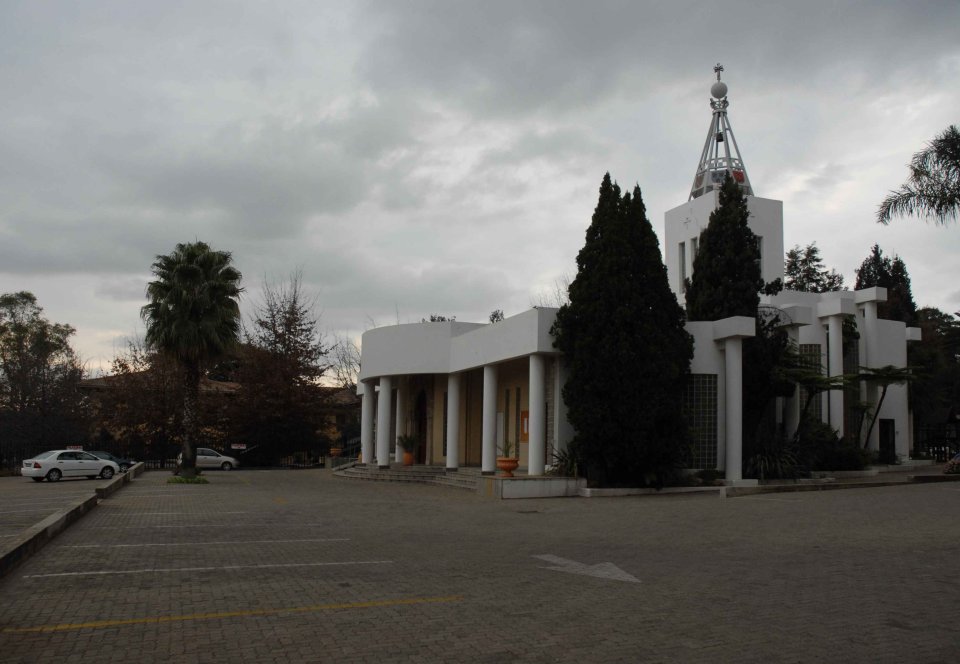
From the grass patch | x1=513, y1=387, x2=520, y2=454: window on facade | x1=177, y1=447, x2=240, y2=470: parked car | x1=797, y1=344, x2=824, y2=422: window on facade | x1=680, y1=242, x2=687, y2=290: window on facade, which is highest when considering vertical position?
x1=680, y1=242, x2=687, y2=290: window on facade

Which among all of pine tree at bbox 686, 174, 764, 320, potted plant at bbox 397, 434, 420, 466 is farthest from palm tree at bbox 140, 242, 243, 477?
pine tree at bbox 686, 174, 764, 320

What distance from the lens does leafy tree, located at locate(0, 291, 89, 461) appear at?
4269 centimetres

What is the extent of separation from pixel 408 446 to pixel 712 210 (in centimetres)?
1589

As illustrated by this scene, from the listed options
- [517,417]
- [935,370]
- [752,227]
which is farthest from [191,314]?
[935,370]

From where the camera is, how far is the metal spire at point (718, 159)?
39.6 meters

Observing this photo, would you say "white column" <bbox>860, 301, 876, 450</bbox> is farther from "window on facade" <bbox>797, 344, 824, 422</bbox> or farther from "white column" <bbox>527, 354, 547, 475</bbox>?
Answer: "white column" <bbox>527, 354, 547, 475</bbox>

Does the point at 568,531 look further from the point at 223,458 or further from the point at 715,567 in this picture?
the point at 223,458

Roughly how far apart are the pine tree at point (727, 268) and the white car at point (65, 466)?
24480 mm

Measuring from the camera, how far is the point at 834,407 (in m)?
27.8

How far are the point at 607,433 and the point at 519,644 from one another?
14.2m

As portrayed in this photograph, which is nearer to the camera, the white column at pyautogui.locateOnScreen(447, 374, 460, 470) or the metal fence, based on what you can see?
the white column at pyautogui.locateOnScreen(447, 374, 460, 470)

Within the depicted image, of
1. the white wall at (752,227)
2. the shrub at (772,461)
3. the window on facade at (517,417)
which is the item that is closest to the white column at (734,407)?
the shrub at (772,461)

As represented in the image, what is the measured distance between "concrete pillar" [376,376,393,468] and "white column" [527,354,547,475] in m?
9.84

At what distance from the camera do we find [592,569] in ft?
33.0
